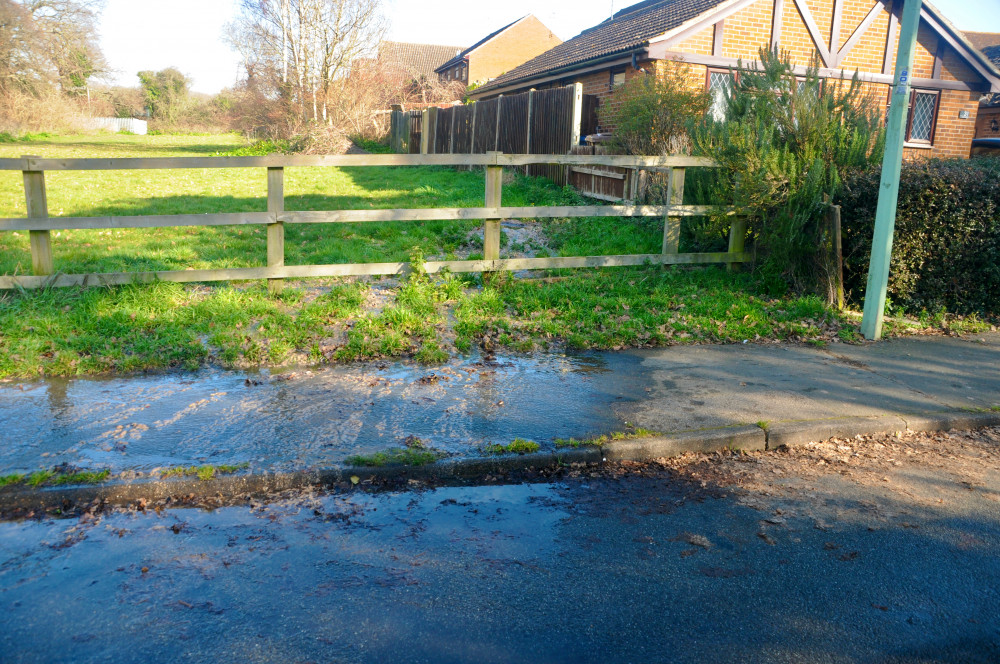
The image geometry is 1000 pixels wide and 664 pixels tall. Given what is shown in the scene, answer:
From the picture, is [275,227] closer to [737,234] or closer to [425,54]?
[737,234]

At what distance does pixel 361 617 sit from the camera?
123 inches

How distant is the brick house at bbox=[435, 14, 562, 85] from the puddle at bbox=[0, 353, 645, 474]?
50417mm

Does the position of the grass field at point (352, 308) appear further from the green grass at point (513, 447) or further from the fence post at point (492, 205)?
the green grass at point (513, 447)

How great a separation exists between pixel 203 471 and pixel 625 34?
19.9m

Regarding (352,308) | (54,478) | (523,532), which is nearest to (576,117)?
(352,308)

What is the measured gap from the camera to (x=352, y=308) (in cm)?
751

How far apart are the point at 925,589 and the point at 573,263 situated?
569 cm

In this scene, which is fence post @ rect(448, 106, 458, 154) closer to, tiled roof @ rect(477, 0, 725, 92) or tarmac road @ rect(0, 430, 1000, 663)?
tiled roof @ rect(477, 0, 725, 92)

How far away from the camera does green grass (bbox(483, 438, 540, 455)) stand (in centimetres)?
469

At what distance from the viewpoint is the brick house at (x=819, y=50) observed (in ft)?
60.8

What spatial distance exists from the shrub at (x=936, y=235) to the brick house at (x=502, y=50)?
4829cm

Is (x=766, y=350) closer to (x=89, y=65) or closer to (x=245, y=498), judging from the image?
(x=245, y=498)

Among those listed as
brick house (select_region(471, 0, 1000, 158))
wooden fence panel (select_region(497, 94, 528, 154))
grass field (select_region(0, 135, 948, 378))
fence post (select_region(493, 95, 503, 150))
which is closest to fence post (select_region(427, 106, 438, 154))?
brick house (select_region(471, 0, 1000, 158))

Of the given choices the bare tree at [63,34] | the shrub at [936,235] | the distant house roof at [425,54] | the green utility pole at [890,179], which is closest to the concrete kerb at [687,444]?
the green utility pole at [890,179]
